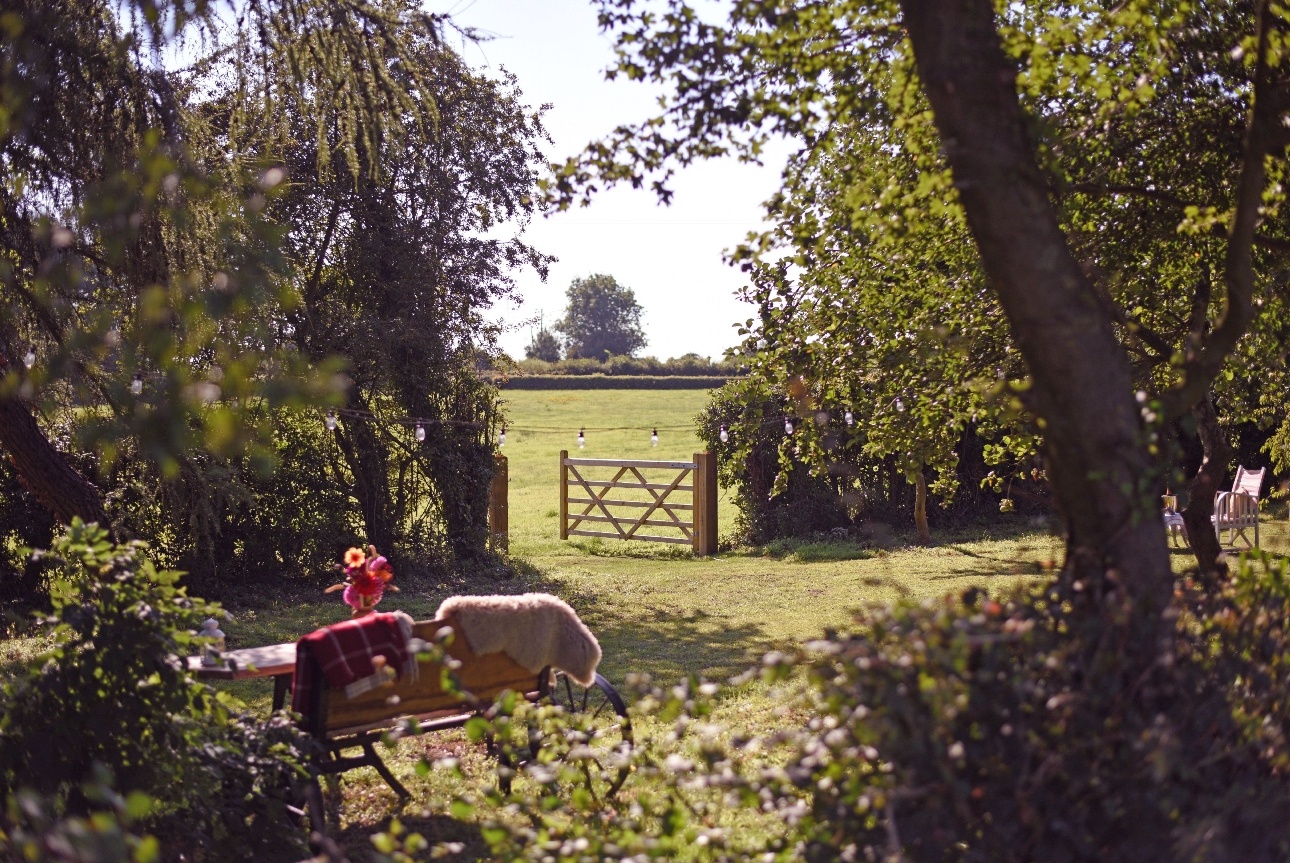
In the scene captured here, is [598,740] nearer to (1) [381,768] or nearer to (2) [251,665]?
(1) [381,768]

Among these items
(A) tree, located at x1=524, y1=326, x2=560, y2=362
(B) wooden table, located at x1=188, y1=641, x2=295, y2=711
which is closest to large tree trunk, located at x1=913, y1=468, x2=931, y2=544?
(B) wooden table, located at x1=188, y1=641, x2=295, y2=711

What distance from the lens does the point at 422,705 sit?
4.93 meters

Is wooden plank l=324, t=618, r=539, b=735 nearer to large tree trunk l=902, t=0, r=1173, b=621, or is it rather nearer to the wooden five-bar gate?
large tree trunk l=902, t=0, r=1173, b=621

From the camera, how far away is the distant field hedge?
5203cm

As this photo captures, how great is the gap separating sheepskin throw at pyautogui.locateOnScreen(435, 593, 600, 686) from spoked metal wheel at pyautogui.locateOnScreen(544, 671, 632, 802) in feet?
0.55

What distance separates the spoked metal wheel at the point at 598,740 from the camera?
326 cm

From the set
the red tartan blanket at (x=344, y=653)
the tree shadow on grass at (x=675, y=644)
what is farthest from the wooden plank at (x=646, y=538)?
the red tartan blanket at (x=344, y=653)

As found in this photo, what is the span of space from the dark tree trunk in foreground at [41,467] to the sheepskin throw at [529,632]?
3718 mm

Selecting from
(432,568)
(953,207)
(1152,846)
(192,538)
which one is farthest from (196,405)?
(432,568)

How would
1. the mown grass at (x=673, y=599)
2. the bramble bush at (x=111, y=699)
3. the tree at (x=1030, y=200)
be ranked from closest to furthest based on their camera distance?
the tree at (x=1030, y=200), the bramble bush at (x=111, y=699), the mown grass at (x=673, y=599)

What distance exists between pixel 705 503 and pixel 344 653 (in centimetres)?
1235

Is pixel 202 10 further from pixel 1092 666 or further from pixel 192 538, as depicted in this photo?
pixel 192 538

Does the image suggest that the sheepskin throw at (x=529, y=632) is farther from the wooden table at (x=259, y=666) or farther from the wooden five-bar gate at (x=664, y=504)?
the wooden five-bar gate at (x=664, y=504)

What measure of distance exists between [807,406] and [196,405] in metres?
4.01
